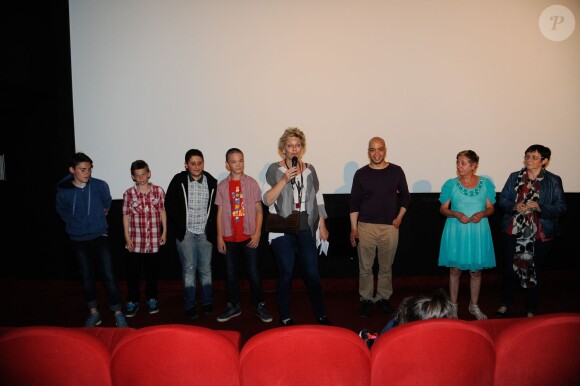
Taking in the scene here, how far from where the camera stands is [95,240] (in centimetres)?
280

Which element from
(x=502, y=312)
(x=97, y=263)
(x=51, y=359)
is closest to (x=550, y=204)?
(x=502, y=312)

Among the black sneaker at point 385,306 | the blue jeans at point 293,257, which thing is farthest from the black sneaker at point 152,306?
the black sneaker at point 385,306

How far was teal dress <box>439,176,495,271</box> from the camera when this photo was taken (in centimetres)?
278

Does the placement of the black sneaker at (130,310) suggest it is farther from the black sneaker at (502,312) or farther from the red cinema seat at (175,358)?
the black sneaker at (502,312)

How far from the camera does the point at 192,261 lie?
3.00 meters

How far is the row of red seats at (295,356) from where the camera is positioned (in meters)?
1.08

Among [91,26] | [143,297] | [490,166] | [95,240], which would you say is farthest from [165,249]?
[490,166]

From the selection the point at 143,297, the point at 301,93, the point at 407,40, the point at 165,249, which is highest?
the point at 407,40

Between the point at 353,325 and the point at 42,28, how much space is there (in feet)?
13.7

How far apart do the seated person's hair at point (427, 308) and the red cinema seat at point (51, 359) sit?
106 cm

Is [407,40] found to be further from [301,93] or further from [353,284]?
[353,284]

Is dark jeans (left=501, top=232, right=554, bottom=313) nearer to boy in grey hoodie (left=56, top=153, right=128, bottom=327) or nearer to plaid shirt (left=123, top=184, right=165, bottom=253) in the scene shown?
plaid shirt (left=123, top=184, right=165, bottom=253)

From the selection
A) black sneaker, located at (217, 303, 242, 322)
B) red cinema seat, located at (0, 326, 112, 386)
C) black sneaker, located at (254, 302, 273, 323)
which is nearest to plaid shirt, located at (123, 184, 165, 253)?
black sneaker, located at (217, 303, 242, 322)

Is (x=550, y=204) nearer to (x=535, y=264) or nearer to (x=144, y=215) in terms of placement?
(x=535, y=264)
